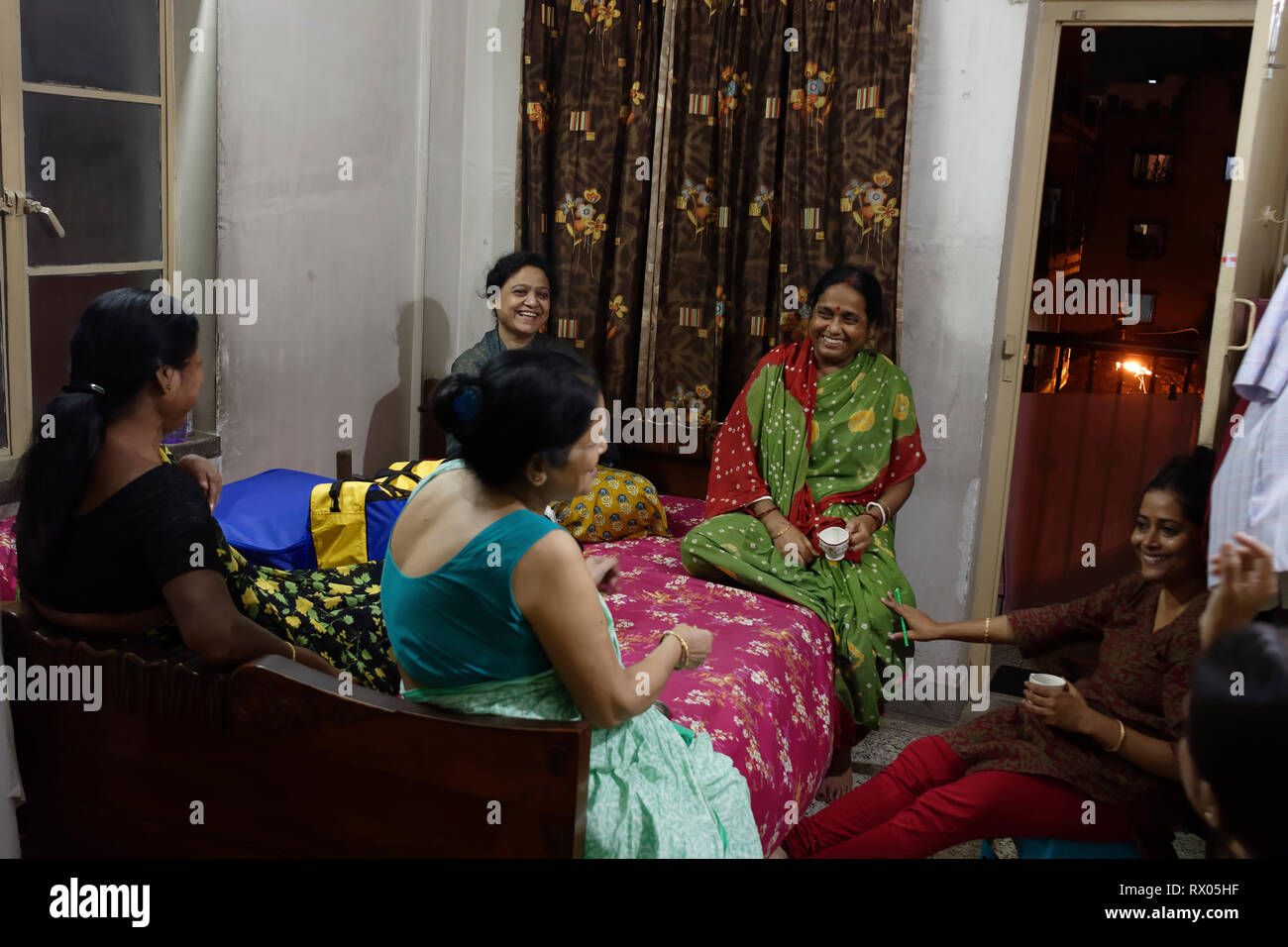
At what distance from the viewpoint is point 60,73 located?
2.64 meters

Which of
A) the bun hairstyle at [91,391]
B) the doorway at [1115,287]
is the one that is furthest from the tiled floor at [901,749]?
the bun hairstyle at [91,391]

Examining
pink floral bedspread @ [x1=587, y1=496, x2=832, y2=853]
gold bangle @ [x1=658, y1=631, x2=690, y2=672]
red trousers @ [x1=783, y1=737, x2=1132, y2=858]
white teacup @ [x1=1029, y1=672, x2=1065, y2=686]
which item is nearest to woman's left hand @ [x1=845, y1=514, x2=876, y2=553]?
pink floral bedspread @ [x1=587, y1=496, x2=832, y2=853]

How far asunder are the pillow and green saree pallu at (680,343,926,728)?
0.24 meters

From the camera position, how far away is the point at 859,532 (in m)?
2.98

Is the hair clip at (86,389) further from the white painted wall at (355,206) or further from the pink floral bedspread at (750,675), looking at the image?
the white painted wall at (355,206)

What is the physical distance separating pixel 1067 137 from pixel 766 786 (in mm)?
5122

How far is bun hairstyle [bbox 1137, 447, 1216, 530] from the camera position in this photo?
2.05 metres

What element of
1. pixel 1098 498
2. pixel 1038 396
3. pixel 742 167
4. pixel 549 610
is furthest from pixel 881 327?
pixel 549 610

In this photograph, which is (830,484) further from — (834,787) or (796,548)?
→ (834,787)

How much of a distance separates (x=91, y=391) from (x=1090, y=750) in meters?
1.79

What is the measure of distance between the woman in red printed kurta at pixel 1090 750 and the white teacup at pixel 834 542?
2.50ft

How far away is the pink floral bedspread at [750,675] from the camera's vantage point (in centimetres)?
219

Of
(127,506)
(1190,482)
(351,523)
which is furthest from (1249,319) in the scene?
(127,506)
